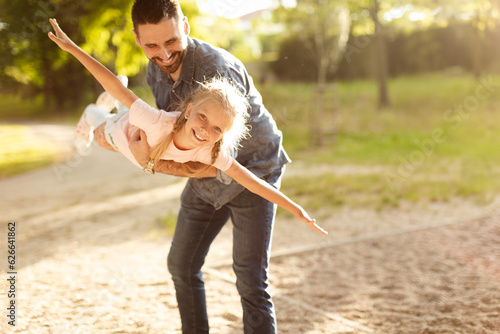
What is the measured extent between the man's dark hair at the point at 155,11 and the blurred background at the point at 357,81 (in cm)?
205

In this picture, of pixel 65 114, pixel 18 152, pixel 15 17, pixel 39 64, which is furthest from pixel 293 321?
pixel 65 114

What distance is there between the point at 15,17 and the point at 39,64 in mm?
1890

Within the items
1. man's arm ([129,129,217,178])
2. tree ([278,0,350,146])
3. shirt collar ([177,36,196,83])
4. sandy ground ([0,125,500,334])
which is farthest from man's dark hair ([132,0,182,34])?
tree ([278,0,350,146])

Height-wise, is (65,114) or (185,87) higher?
(65,114)

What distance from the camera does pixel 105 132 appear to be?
2.54 m

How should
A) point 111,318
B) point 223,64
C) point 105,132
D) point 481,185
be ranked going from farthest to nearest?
point 481,185
point 111,318
point 105,132
point 223,64

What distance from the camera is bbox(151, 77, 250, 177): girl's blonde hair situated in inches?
81.9

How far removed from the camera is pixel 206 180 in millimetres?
2428

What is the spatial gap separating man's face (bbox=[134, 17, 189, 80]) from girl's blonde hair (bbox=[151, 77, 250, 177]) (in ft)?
0.61

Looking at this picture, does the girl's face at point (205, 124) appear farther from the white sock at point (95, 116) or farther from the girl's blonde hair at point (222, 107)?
the white sock at point (95, 116)

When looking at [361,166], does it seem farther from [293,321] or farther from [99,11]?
[293,321]

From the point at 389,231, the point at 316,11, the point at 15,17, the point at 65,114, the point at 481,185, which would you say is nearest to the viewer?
the point at 389,231

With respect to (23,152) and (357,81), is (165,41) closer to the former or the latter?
(23,152)

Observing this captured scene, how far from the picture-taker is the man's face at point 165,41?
213 cm
